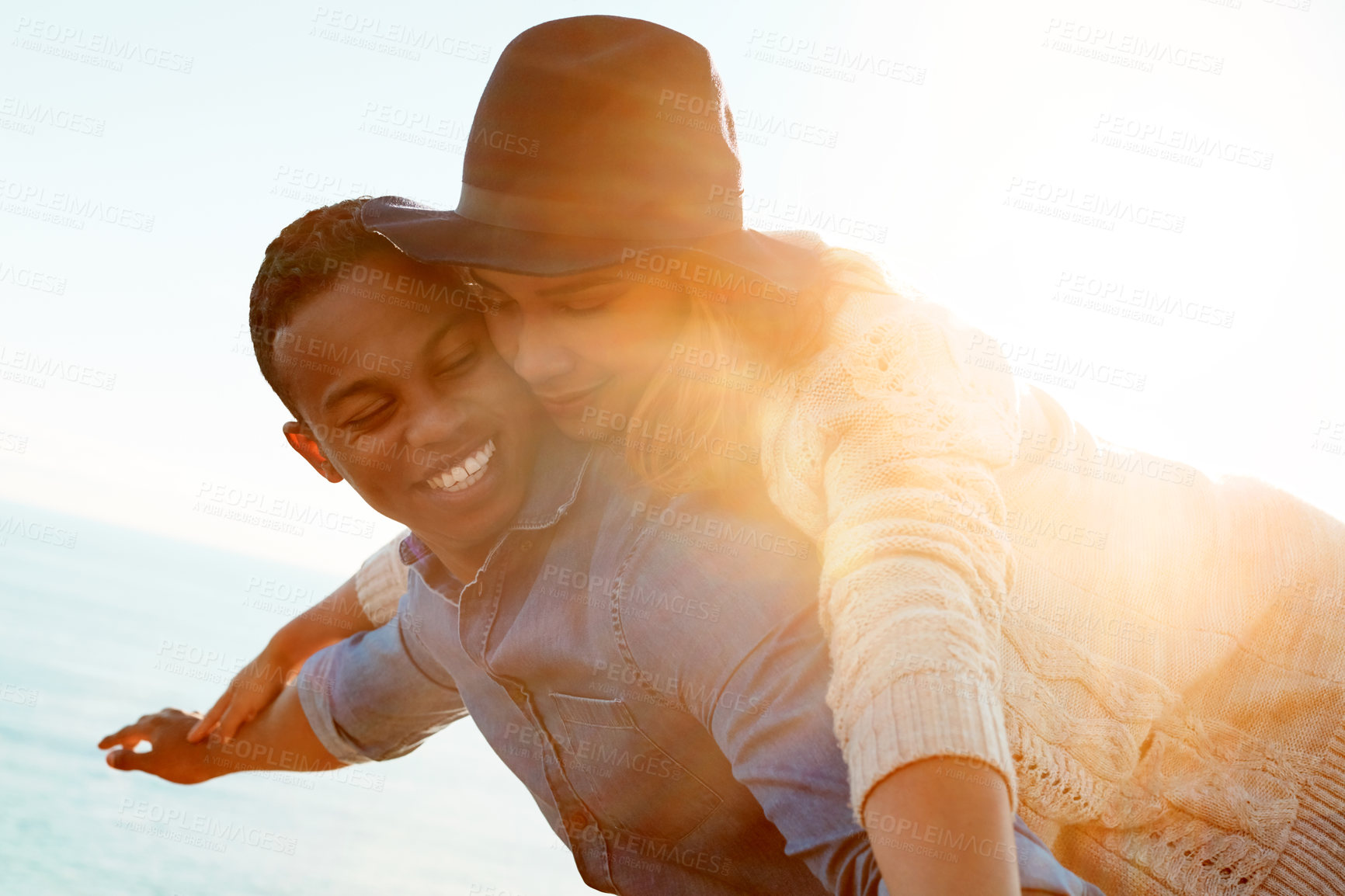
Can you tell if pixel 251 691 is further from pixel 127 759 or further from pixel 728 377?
pixel 728 377

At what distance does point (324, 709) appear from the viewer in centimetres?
269

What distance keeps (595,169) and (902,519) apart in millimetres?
810

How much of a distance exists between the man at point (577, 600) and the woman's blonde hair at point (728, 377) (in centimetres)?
7

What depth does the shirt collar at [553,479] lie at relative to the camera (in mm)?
1876

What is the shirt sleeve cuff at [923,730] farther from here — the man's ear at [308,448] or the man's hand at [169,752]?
the man's hand at [169,752]

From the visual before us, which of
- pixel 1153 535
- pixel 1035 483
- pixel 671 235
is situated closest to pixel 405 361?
pixel 671 235

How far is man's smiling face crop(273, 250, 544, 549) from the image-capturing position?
189 cm

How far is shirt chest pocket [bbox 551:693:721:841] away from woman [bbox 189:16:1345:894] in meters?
0.44

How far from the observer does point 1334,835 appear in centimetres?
157

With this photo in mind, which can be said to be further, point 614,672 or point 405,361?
point 405,361

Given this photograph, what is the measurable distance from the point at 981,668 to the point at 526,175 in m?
1.08

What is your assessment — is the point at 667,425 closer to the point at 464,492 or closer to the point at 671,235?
the point at 671,235

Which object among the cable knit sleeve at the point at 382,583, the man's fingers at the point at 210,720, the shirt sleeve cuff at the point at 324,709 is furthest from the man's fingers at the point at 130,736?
the cable knit sleeve at the point at 382,583

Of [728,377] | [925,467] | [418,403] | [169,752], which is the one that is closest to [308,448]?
[418,403]
